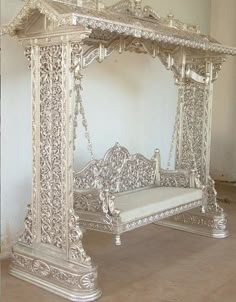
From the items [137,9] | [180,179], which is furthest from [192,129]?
[137,9]

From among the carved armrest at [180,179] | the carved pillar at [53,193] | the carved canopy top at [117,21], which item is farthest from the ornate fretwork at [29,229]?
the carved armrest at [180,179]

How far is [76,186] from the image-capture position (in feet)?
12.0

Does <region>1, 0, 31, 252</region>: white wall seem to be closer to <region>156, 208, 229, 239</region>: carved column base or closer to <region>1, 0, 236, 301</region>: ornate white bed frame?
<region>1, 0, 236, 301</region>: ornate white bed frame

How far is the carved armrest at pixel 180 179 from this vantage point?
13.6ft

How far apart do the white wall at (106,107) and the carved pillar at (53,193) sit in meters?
0.59

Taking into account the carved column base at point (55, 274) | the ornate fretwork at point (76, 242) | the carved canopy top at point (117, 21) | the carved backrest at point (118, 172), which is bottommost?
the carved column base at point (55, 274)

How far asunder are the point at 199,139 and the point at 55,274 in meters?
2.11

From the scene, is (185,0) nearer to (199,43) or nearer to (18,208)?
(199,43)

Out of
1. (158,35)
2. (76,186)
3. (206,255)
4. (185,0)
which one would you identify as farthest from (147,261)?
(185,0)

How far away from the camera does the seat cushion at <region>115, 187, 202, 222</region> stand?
335 cm

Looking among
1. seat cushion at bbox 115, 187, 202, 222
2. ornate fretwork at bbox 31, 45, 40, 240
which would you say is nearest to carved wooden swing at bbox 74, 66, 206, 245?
seat cushion at bbox 115, 187, 202, 222

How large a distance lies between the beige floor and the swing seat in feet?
1.20

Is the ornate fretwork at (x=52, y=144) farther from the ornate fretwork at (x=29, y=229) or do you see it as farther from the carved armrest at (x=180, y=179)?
the carved armrest at (x=180, y=179)

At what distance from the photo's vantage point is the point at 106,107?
15.5 ft
